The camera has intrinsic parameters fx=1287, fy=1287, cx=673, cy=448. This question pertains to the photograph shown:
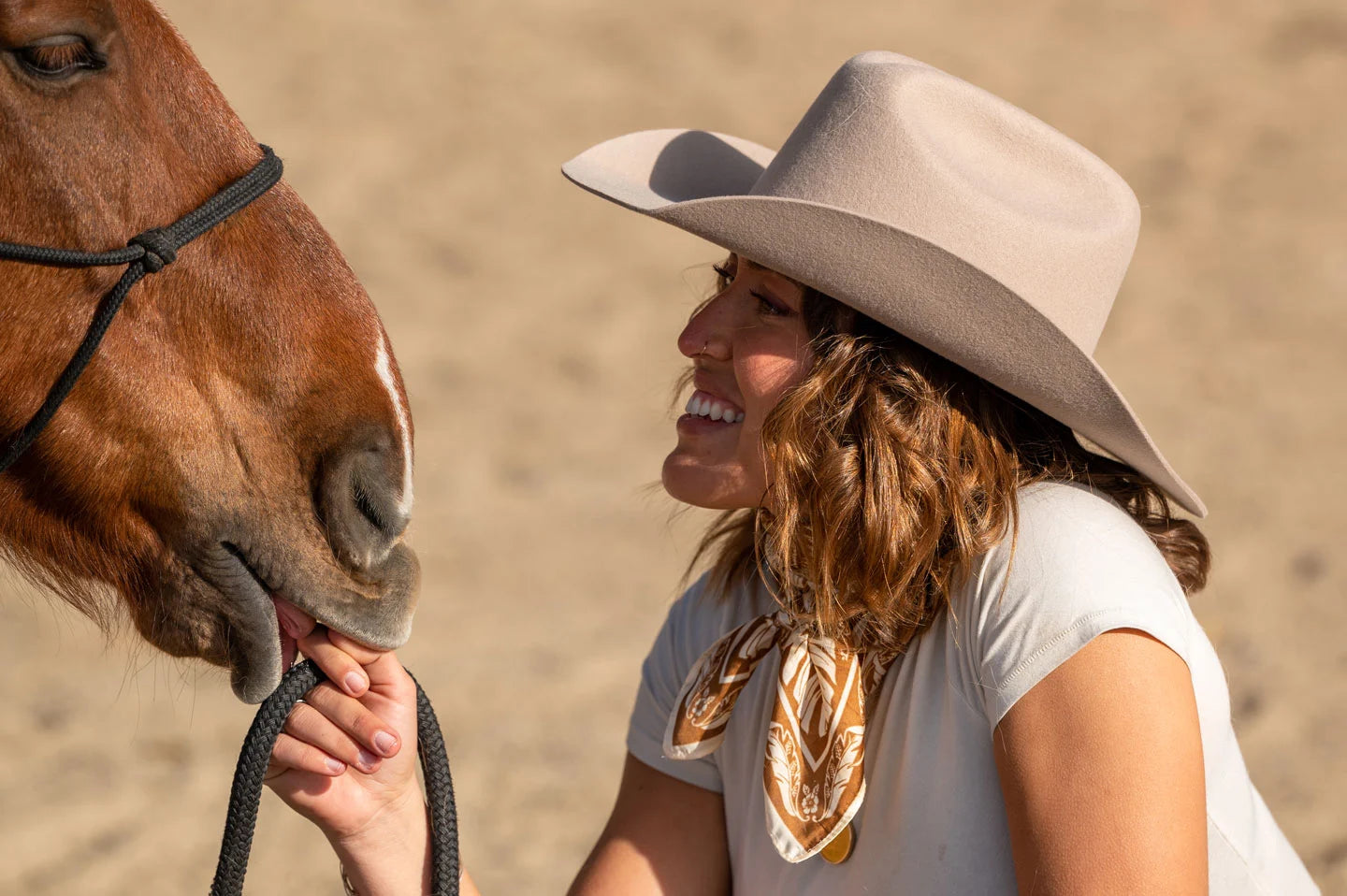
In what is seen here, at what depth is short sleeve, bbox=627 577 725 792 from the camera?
1.91m

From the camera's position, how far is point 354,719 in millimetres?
1525

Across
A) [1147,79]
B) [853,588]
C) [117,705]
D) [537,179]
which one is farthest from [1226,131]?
[853,588]

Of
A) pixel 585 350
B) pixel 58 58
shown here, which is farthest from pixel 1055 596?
pixel 585 350

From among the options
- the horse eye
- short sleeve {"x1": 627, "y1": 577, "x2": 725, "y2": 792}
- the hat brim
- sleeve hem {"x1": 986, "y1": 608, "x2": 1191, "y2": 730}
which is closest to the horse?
the horse eye

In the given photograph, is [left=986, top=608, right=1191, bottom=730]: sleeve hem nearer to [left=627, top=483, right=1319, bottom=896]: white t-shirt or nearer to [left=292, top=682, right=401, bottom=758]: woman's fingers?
[left=627, top=483, right=1319, bottom=896]: white t-shirt

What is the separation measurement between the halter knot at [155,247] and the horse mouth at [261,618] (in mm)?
325

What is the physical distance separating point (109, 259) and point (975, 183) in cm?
102

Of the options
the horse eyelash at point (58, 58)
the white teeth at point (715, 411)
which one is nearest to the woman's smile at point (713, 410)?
the white teeth at point (715, 411)

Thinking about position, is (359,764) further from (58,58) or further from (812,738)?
(58,58)

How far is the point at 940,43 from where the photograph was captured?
391 inches

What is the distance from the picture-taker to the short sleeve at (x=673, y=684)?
1.91 m

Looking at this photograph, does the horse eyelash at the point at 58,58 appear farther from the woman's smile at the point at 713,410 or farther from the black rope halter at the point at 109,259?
the woman's smile at the point at 713,410

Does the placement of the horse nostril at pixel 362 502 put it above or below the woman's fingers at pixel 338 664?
above

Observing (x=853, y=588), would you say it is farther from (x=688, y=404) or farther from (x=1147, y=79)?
(x=1147, y=79)
